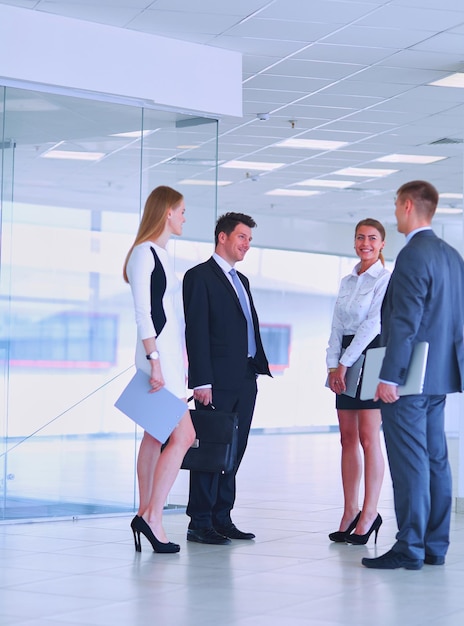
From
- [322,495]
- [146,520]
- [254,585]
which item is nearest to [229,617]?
[254,585]

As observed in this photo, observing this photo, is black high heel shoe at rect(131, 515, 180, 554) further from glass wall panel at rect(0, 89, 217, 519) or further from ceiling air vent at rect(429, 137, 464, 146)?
ceiling air vent at rect(429, 137, 464, 146)

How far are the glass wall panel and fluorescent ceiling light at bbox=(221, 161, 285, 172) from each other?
546cm

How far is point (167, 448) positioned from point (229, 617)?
140 centimetres

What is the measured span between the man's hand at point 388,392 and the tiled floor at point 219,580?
73cm

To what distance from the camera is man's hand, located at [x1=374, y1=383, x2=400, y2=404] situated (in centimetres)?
455

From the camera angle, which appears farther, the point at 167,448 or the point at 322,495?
the point at 322,495

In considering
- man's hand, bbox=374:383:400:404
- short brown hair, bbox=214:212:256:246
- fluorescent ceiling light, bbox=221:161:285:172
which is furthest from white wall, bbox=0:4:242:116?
fluorescent ceiling light, bbox=221:161:285:172

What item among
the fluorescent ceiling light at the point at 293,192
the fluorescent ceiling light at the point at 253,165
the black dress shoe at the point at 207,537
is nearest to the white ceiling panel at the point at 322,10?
the black dress shoe at the point at 207,537

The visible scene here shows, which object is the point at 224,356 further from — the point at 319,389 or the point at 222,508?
the point at 319,389

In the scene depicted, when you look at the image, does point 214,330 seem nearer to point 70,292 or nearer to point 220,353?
point 220,353

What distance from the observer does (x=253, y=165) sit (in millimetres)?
12898

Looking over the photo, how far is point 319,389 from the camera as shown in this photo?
20078mm

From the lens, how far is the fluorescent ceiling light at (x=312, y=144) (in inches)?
439

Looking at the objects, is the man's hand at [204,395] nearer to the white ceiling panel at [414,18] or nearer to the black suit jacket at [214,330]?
the black suit jacket at [214,330]
